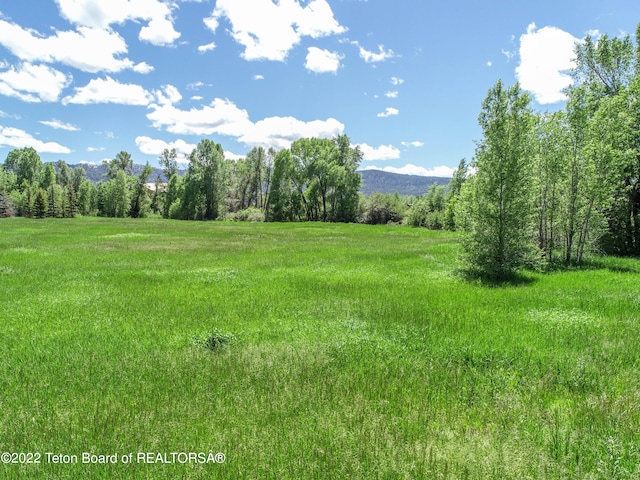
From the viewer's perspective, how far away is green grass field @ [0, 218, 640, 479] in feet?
13.9

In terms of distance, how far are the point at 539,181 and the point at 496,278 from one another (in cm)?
808

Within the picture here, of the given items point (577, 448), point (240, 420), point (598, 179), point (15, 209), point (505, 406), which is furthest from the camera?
point (15, 209)

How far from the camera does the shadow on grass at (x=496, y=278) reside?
48.7 feet

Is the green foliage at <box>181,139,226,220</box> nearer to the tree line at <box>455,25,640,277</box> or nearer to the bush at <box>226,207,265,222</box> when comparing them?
the bush at <box>226,207,265,222</box>

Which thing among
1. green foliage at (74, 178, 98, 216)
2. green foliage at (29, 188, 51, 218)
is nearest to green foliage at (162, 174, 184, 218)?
green foliage at (74, 178, 98, 216)

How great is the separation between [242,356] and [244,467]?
10.6 feet

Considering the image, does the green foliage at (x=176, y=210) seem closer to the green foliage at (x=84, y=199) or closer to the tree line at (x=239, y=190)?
the tree line at (x=239, y=190)

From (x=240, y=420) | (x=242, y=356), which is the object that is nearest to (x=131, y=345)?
(x=242, y=356)

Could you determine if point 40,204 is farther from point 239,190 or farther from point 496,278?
point 496,278

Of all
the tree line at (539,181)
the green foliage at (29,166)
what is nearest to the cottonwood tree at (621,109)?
the tree line at (539,181)

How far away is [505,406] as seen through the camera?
5461 mm

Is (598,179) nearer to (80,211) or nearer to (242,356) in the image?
(242,356)

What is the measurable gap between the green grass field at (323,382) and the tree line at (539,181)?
3.79m

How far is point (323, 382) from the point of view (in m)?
6.15
